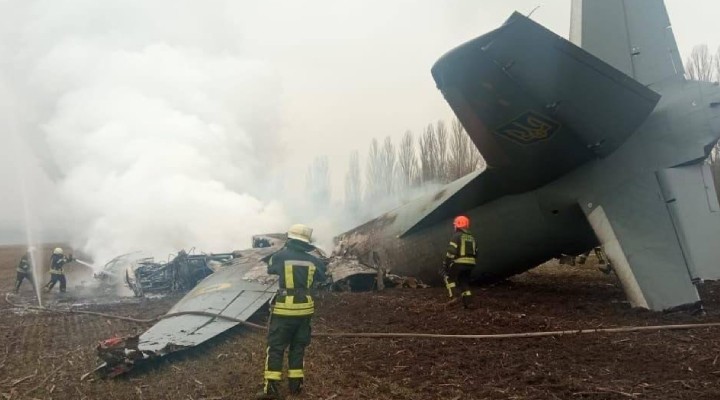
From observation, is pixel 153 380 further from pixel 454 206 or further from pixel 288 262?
pixel 454 206

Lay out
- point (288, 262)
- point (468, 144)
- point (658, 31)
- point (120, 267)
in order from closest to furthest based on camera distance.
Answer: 1. point (288, 262)
2. point (658, 31)
3. point (120, 267)
4. point (468, 144)

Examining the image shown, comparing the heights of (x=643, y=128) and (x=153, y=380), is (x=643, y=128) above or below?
above

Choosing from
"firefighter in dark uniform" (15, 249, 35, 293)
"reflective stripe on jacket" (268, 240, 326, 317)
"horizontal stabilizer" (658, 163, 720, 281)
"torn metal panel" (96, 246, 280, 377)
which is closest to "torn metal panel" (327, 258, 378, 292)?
"torn metal panel" (96, 246, 280, 377)

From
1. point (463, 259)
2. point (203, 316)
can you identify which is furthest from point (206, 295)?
point (463, 259)

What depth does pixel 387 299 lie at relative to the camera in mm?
10953

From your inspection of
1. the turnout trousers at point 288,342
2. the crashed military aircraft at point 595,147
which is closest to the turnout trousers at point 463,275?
the crashed military aircraft at point 595,147

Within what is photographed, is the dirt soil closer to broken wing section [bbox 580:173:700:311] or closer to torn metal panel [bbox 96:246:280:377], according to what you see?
torn metal panel [bbox 96:246:280:377]

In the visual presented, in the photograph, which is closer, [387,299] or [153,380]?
[153,380]

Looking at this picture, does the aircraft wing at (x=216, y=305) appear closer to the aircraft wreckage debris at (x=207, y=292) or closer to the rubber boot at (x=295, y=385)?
the aircraft wreckage debris at (x=207, y=292)

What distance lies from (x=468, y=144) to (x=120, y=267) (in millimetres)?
23190

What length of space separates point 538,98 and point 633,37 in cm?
367

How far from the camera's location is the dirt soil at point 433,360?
17.7 feet

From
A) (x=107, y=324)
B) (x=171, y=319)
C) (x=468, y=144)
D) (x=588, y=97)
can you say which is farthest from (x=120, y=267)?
(x=468, y=144)

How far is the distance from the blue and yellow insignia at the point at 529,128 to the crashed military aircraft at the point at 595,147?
0.02 meters
